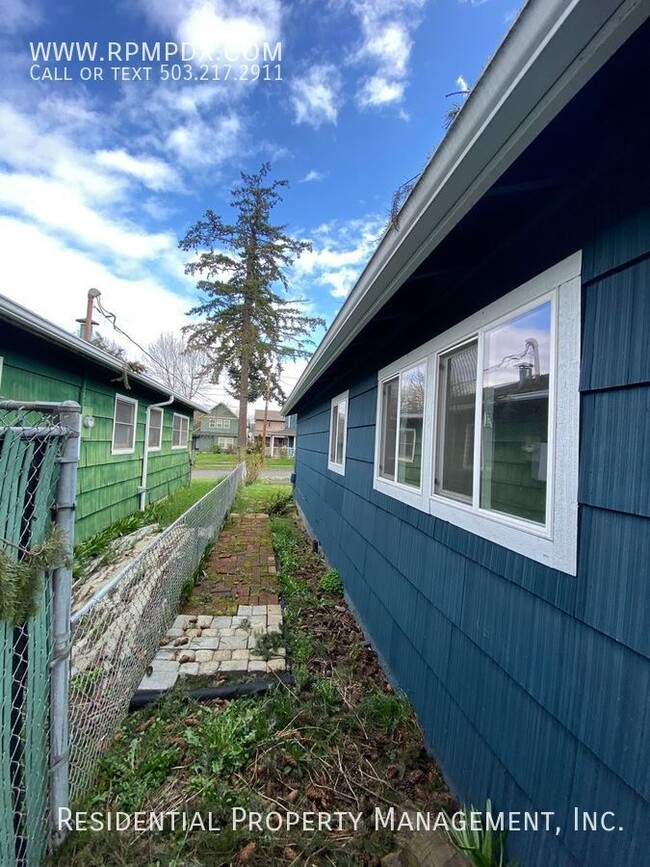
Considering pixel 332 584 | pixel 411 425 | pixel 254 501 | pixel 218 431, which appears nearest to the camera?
pixel 411 425

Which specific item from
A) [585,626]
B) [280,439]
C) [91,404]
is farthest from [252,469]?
[280,439]

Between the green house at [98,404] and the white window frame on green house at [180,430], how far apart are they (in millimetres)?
556

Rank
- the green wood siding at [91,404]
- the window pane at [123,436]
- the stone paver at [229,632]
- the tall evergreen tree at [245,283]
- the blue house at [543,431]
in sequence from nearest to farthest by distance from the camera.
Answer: the blue house at [543,431], the stone paver at [229,632], the green wood siding at [91,404], the window pane at [123,436], the tall evergreen tree at [245,283]

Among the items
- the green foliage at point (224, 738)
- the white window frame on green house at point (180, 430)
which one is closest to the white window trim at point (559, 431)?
the green foliage at point (224, 738)

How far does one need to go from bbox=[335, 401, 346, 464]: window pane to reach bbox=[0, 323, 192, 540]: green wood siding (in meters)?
3.33

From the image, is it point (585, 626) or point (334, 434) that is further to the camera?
point (334, 434)

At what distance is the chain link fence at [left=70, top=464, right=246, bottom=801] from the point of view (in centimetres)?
A: 187

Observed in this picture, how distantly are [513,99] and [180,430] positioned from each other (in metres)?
11.8

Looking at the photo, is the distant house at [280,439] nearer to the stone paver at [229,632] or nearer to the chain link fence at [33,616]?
the stone paver at [229,632]

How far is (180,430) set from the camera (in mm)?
11828

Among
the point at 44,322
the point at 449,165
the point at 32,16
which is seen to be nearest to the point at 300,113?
the point at 32,16

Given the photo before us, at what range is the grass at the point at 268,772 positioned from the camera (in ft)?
5.32

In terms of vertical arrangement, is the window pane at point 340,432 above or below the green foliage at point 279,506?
above

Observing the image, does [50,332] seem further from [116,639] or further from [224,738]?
[224,738]
